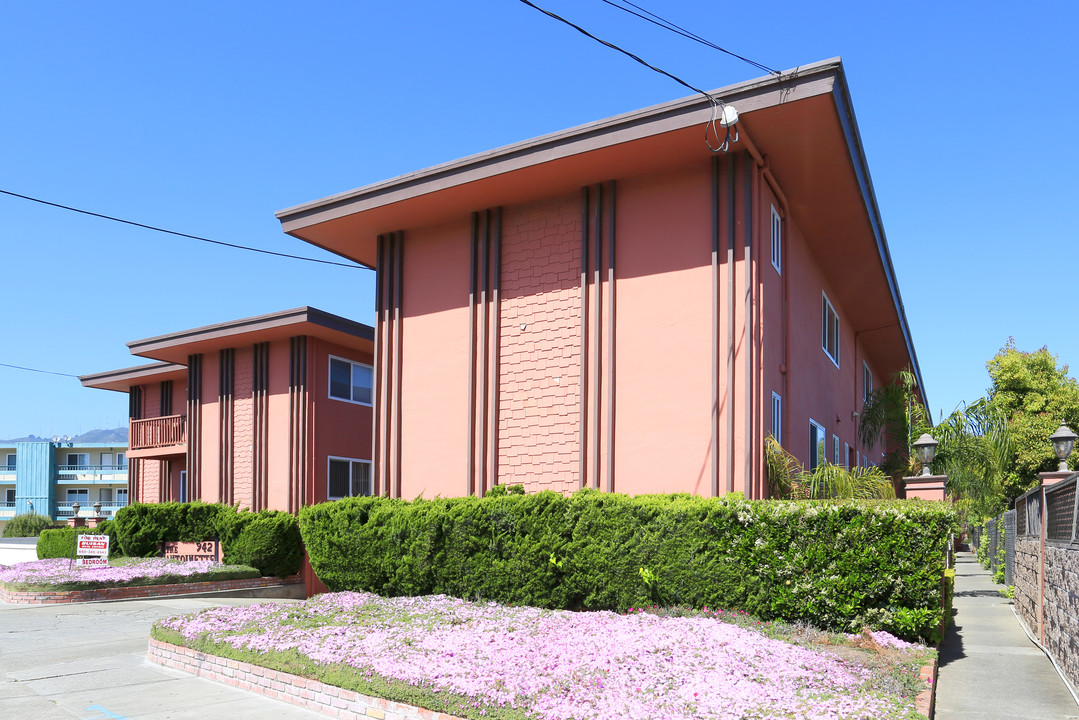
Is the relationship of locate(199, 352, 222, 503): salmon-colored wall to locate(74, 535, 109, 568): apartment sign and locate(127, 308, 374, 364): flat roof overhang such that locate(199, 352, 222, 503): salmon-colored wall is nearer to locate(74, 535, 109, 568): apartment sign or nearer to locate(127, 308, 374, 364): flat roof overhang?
locate(127, 308, 374, 364): flat roof overhang

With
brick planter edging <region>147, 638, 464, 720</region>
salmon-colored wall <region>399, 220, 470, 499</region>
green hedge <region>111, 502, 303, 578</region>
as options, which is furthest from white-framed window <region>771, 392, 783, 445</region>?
green hedge <region>111, 502, 303, 578</region>

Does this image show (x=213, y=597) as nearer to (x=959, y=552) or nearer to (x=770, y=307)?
(x=770, y=307)

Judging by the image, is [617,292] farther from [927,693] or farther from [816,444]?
[927,693]

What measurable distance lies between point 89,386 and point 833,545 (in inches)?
1122

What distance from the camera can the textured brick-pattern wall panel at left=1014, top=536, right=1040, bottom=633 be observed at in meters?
12.3

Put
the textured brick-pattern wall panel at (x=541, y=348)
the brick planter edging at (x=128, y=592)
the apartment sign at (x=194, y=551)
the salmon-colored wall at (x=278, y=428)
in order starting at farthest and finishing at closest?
the salmon-colored wall at (x=278, y=428)
the apartment sign at (x=194, y=551)
the brick planter edging at (x=128, y=592)
the textured brick-pattern wall panel at (x=541, y=348)

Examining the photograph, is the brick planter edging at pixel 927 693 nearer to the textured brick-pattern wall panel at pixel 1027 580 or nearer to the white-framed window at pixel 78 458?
the textured brick-pattern wall panel at pixel 1027 580

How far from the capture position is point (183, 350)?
80.9 ft

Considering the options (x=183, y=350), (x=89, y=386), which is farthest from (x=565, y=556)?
(x=89, y=386)

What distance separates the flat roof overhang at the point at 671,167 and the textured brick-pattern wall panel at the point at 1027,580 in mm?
5966

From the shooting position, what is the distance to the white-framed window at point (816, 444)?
15484 millimetres

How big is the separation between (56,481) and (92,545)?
62.6m

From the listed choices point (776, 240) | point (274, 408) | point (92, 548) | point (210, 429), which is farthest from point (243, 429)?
point (776, 240)

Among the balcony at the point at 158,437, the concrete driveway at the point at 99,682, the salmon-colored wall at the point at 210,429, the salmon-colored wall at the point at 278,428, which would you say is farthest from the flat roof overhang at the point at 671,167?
the balcony at the point at 158,437
